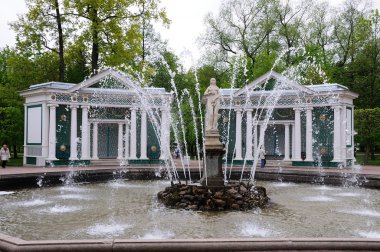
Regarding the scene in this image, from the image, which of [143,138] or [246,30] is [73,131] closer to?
[143,138]

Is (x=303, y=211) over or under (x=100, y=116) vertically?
under

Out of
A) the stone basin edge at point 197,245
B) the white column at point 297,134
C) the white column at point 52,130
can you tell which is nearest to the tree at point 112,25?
the white column at point 52,130

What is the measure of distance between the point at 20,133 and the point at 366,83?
1092 inches

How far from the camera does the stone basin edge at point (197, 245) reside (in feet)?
19.8

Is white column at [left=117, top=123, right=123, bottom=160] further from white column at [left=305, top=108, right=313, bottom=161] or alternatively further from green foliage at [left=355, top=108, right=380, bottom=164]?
green foliage at [left=355, top=108, right=380, bottom=164]

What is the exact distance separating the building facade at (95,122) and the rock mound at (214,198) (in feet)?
44.5

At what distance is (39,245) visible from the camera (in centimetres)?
602

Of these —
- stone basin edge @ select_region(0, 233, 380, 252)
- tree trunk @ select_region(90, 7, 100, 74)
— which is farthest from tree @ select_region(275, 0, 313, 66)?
stone basin edge @ select_region(0, 233, 380, 252)

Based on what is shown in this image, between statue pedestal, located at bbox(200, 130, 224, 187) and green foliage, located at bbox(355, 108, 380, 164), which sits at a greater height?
green foliage, located at bbox(355, 108, 380, 164)

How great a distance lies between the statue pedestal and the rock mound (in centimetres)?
72

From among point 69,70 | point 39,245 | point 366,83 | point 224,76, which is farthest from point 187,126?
point 39,245

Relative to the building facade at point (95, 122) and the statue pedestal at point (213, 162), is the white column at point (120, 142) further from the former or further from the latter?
the statue pedestal at point (213, 162)

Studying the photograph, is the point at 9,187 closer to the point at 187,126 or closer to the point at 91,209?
the point at 91,209

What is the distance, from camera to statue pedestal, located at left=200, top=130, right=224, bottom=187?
1310 cm
